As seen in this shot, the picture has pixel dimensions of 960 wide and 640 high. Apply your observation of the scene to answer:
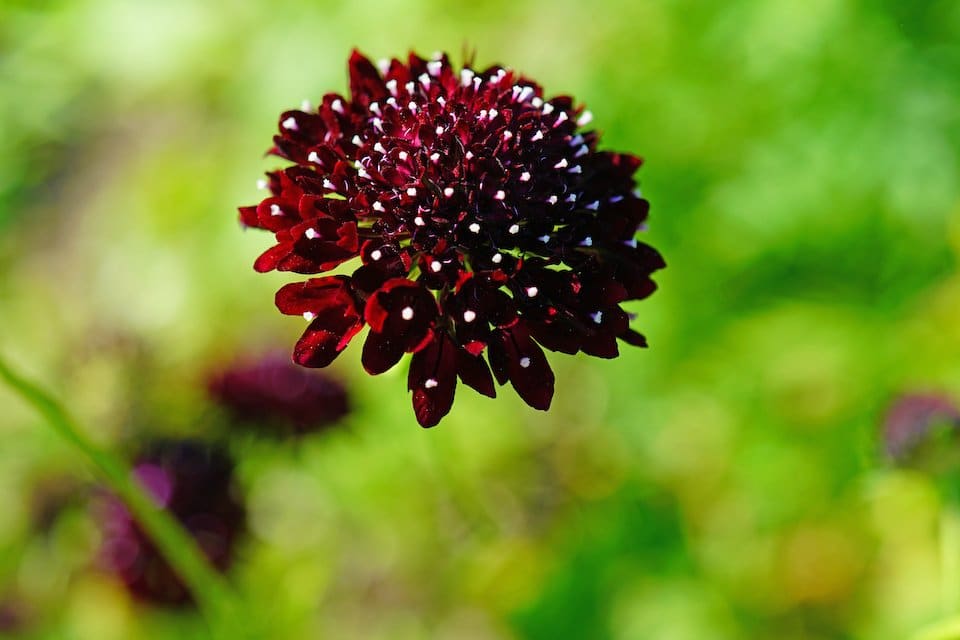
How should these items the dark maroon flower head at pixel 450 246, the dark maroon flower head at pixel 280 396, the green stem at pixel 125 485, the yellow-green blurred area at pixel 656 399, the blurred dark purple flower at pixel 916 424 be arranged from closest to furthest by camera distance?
the dark maroon flower head at pixel 450 246, the green stem at pixel 125 485, the blurred dark purple flower at pixel 916 424, the dark maroon flower head at pixel 280 396, the yellow-green blurred area at pixel 656 399

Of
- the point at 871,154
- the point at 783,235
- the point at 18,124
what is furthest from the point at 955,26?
the point at 18,124

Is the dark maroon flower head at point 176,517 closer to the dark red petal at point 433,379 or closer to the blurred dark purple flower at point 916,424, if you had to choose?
the dark red petal at point 433,379

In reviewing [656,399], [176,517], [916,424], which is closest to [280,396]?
[176,517]

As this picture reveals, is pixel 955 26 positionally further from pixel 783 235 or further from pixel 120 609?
pixel 120 609

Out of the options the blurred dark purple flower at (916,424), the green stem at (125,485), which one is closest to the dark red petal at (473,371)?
the green stem at (125,485)

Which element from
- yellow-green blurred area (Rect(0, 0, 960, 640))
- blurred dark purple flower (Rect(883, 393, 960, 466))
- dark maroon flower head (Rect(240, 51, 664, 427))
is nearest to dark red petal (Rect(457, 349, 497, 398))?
dark maroon flower head (Rect(240, 51, 664, 427))

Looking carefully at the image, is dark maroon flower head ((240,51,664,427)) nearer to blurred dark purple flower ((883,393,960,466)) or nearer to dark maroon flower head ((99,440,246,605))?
blurred dark purple flower ((883,393,960,466))

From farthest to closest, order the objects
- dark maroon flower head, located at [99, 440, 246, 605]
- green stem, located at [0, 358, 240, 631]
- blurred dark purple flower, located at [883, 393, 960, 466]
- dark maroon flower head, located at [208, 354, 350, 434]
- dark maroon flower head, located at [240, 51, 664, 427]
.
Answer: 1. dark maroon flower head, located at [208, 354, 350, 434]
2. dark maroon flower head, located at [99, 440, 246, 605]
3. blurred dark purple flower, located at [883, 393, 960, 466]
4. green stem, located at [0, 358, 240, 631]
5. dark maroon flower head, located at [240, 51, 664, 427]
